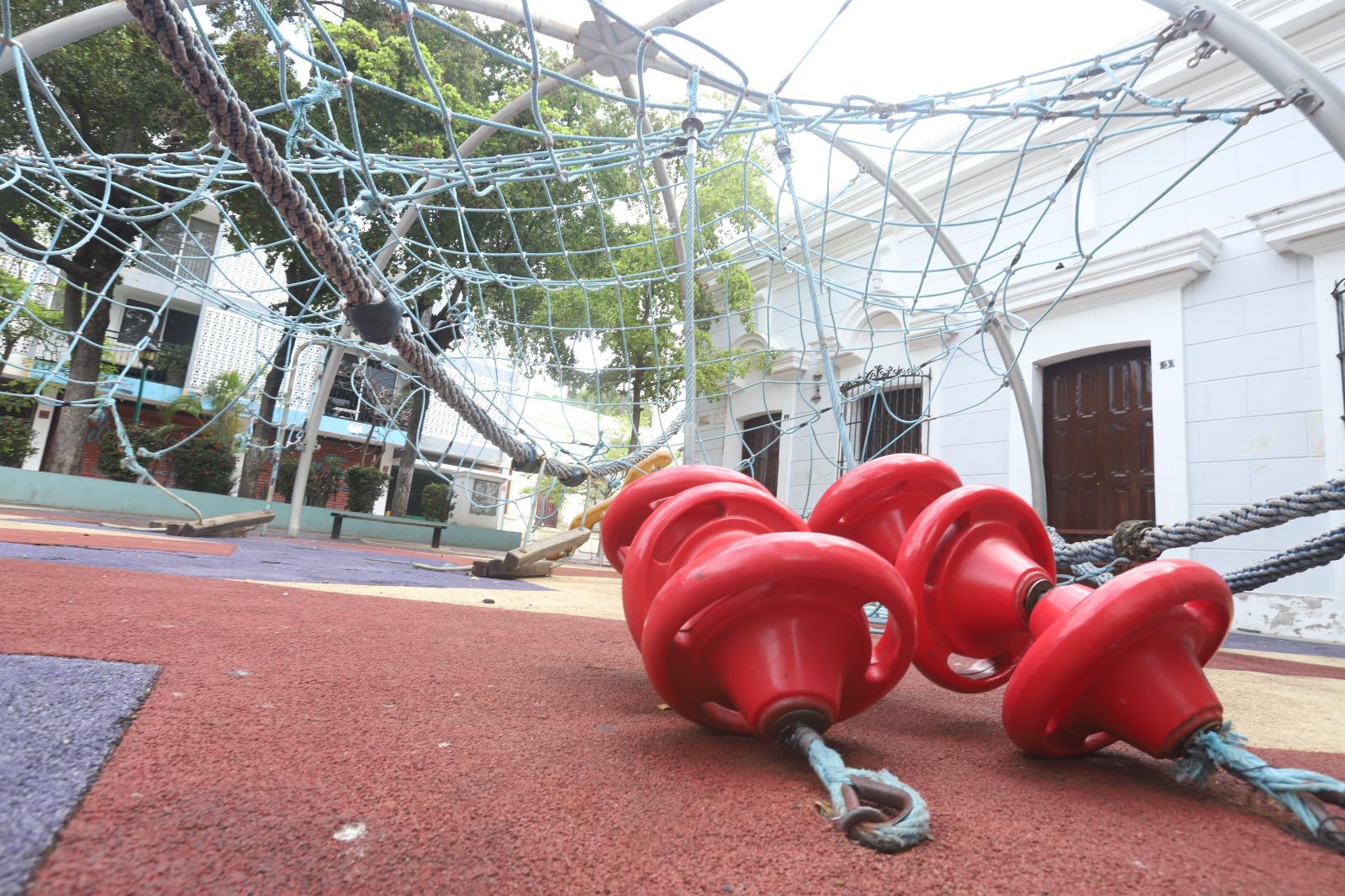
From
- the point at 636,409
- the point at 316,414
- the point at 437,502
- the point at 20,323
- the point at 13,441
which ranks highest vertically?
the point at 20,323

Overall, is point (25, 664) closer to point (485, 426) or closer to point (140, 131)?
point (485, 426)

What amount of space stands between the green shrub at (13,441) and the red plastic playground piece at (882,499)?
49.6 ft

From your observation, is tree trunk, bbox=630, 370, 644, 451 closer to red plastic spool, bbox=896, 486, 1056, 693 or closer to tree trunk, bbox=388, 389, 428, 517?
red plastic spool, bbox=896, 486, 1056, 693

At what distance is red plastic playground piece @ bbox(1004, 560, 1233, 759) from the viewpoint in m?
0.98

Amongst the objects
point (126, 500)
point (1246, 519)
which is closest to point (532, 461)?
point (1246, 519)

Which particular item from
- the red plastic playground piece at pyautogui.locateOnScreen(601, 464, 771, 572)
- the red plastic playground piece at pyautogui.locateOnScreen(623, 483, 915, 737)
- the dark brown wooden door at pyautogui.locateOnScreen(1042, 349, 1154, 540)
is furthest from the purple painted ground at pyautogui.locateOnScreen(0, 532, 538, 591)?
the dark brown wooden door at pyautogui.locateOnScreen(1042, 349, 1154, 540)

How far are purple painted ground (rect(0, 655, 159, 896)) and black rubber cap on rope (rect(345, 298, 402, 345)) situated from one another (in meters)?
1.18

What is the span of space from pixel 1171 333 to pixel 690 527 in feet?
19.3

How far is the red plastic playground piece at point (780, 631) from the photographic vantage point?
999 mm

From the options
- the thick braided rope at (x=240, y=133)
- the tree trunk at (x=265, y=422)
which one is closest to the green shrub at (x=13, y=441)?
the tree trunk at (x=265, y=422)

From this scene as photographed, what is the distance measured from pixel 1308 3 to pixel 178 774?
25.5 ft

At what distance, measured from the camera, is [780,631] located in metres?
1.04

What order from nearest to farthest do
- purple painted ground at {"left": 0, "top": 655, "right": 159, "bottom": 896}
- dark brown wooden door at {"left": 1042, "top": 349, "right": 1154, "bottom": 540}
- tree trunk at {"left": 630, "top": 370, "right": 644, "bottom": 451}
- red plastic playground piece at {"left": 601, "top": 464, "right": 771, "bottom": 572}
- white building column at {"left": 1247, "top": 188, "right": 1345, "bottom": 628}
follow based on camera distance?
1. purple painted ground at {"left": 0, "top": 655, "right": 159, "bottom": 896}
2. red plastic playground piece at {"left": 601, "top": 464, "right": 771, "bottom": 572}
3. white building column at {"left": 1247, "top": 188, "right": 1345, "bottom": 628}
4. tree trunk at {"left": 630, "top": 370, "right": 644, "bottom": 451}
5. dark brown wooden door at {"left": 1042, "top": 349, "right": 1154, "bottom": 540}

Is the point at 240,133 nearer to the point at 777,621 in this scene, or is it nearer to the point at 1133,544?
the point at 777,621
